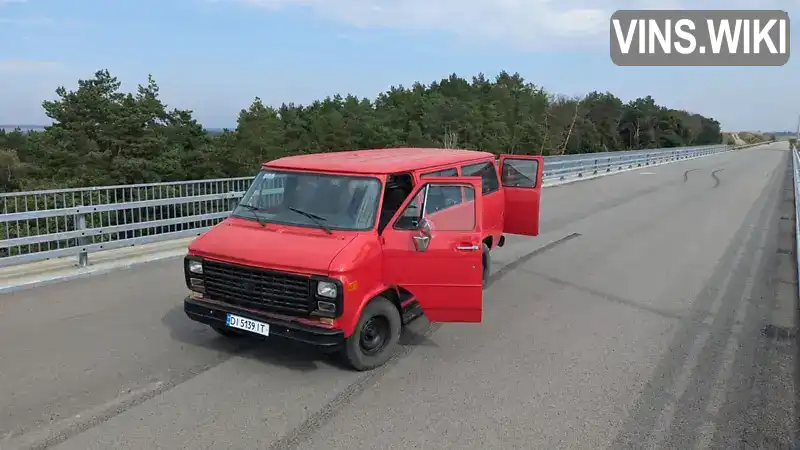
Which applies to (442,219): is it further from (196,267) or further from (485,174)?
(485,174)

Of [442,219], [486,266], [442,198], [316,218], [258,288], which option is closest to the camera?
[258,288]

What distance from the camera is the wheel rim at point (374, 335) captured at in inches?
197

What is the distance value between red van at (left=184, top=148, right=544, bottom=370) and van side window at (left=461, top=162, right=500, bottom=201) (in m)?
1.57

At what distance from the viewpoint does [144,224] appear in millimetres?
9078

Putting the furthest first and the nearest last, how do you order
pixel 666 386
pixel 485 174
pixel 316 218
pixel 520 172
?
1. pixel 520 172
2. pixel 485 174
3. pixel 316 218
4. pixel 666 386

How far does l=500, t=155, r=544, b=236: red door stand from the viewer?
8625mm

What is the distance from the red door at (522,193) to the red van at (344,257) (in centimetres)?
310

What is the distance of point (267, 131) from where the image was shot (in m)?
53.1

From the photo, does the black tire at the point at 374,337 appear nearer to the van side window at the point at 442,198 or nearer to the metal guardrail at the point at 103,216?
the van side window at the point at 442,198

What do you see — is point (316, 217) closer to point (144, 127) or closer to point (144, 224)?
point (144, 224)

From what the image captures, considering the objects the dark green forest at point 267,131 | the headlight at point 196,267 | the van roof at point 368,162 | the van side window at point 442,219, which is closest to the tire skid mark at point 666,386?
the van side window at point 442,219

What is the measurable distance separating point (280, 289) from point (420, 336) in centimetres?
174

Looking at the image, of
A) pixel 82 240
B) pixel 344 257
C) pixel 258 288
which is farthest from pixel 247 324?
pixel 82 240

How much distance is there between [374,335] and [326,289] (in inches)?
31.5
